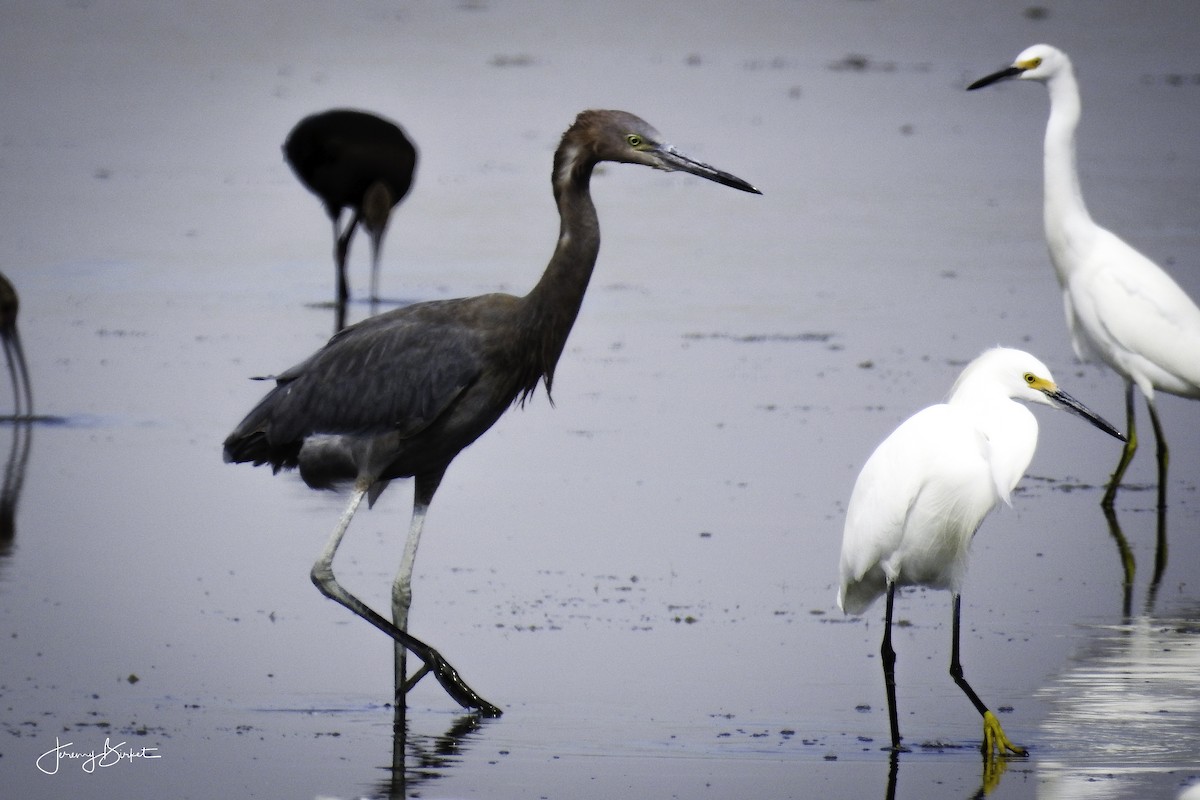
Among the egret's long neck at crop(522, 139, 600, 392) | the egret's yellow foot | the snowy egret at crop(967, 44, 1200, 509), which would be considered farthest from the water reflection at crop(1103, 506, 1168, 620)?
the egret's long neck at crop(522, 139, 600, 392)

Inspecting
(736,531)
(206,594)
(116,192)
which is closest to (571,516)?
(736,531)

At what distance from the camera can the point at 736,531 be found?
27.3 ft

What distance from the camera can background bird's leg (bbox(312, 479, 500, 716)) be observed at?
6254mm

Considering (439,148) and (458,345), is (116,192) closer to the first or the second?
(439,148)

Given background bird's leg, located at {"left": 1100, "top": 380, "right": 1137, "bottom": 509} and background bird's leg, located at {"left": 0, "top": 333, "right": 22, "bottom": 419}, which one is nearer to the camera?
background bird's leg, located at {"left": 1100, "top": 380, "right": 1137, "bottom": 509}

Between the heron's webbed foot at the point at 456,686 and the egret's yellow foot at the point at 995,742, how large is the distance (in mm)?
1458

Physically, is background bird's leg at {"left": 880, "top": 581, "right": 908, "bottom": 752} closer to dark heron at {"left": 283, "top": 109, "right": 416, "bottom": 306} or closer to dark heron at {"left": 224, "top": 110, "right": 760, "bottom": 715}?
dark heron at {"left": 224, "top": 110, "right": 760, "bottom": 715}

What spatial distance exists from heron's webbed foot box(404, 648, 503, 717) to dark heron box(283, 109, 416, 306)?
7913mm

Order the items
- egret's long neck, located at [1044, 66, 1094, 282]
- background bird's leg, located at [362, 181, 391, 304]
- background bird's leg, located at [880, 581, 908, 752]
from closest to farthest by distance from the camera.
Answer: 1. background bird's leg, located at [880, 581, 908, 752]
2. egret's long neck, located at [1044, 66, 1094, 282]
3. background bird's leg, located at [362, 181, 391, 304]

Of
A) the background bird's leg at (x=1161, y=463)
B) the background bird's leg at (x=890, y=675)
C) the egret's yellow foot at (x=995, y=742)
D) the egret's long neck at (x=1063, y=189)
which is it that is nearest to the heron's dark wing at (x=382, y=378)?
the background bird's leg at (x=890, y=675)

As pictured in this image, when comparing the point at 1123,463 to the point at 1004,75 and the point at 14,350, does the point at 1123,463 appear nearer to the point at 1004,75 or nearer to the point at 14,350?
the point at 1004,75

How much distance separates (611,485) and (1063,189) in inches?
107

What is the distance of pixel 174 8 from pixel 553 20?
5782mm

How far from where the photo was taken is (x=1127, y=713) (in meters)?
6.28
